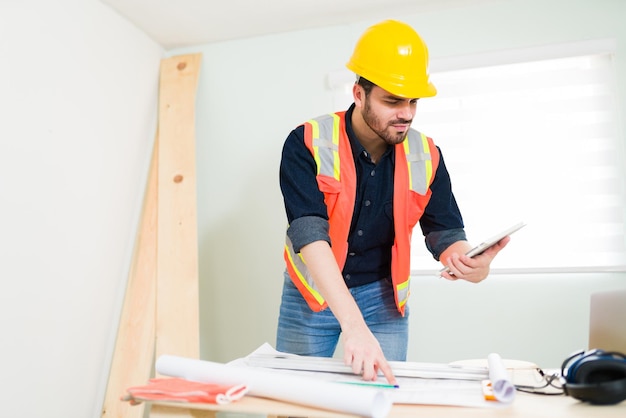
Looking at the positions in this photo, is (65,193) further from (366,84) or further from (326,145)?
(366,84)

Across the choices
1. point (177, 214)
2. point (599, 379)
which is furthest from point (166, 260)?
point (599, 379)

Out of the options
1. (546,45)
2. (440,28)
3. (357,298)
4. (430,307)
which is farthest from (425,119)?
(357,298)

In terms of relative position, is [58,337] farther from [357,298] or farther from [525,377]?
[525,377]

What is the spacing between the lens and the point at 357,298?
1.82 meters

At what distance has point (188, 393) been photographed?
969 mm

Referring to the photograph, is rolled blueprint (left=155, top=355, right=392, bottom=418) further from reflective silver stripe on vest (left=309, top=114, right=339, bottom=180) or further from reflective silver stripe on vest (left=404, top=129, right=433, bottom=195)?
reflective silver stripe on vest (left=404, top=129, right=433, bottom=195)

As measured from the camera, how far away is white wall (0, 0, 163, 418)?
2.16m

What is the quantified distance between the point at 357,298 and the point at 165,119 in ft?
5.86

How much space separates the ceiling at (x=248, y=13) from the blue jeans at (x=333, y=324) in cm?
162

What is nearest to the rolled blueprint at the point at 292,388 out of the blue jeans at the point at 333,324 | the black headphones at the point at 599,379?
the black headphones at the point at 599,379

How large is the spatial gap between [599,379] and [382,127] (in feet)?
3.21

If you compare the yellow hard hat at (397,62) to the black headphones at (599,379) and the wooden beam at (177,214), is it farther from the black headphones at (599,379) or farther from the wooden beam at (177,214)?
the wooden beam at (177,214)

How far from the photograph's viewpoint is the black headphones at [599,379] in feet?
3.06

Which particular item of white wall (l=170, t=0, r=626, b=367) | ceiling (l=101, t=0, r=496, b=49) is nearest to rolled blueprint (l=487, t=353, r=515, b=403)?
white wall (l=170, t=0, r=626, b=367)
